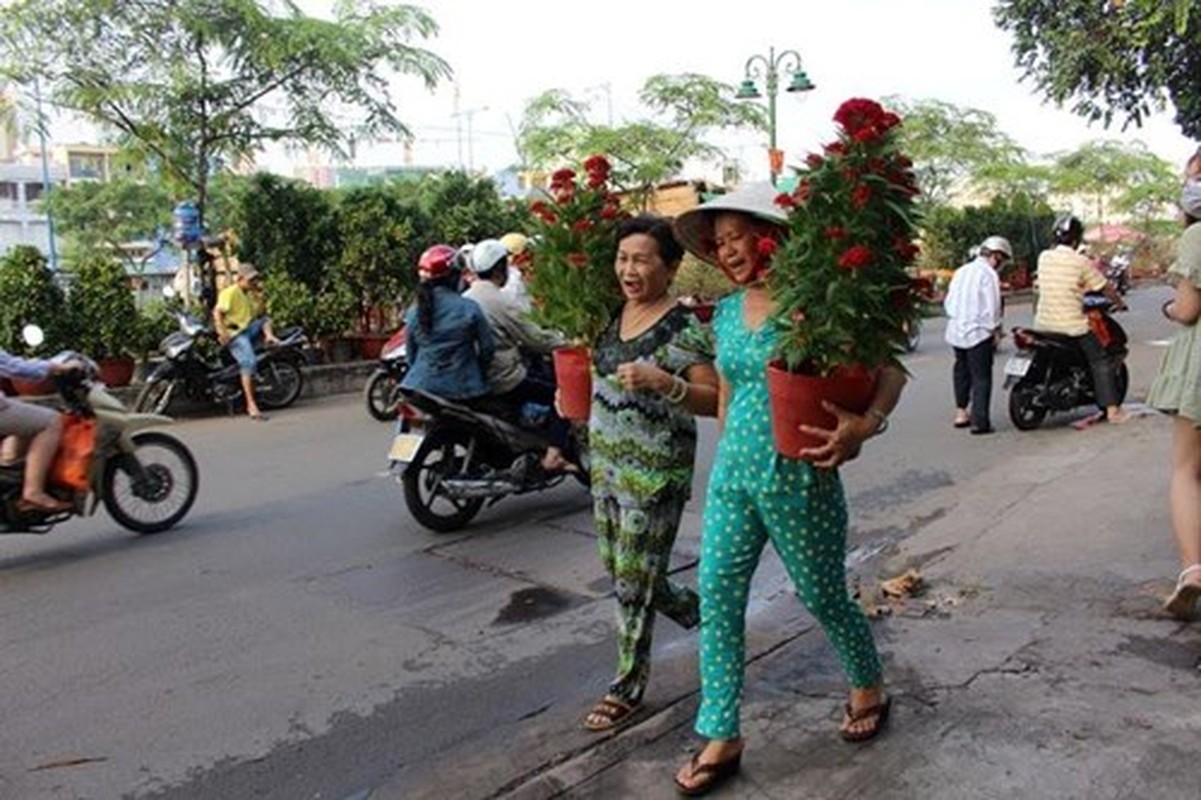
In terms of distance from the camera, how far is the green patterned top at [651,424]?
3.26m

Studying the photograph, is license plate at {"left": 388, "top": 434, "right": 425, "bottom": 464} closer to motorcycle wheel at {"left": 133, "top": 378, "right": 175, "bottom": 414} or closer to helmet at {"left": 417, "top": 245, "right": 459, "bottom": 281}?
helmet at {"left": 417, "top": 245, "right": 459, "bottom": 281}

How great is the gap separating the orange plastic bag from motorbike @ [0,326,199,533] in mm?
11

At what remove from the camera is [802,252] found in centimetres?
262

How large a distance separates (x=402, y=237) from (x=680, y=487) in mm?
11756

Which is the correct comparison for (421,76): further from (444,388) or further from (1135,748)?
(1135,748)

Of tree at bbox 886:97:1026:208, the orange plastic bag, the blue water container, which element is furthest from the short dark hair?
tree at bbox 886:97:1026:208

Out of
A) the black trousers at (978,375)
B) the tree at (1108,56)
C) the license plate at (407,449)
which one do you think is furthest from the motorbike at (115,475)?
the tree at (1108,56)

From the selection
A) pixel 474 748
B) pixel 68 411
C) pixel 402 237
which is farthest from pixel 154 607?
pixel 402 237

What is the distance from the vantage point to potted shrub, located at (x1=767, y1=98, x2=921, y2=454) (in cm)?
256

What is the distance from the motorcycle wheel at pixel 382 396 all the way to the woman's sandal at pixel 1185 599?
316 inches

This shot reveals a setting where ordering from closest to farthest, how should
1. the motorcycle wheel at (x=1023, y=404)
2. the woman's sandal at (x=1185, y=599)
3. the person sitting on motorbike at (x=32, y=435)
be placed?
the woman's sandal at (x=1185, y=599) → the person sitting on motorbike at (x=32, y=435) → the motorcycle wheel at (x=1023, y=404)

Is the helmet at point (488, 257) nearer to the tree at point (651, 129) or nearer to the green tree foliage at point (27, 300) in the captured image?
A: the green tree foliage at point (27, 300)

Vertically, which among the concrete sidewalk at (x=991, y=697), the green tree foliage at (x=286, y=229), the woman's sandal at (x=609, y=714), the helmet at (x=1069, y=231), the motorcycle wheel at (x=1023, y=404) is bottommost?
the woman's sandal at (x=609, y=714)

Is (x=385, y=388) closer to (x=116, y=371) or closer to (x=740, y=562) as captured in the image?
(x=116, y=371)
